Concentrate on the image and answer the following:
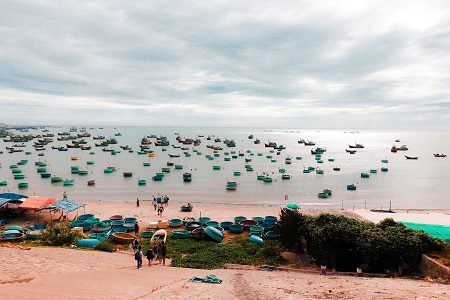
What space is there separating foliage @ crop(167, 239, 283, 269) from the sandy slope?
116 inches

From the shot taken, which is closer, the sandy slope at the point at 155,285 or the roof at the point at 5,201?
the sandy slope at the point at 155,285

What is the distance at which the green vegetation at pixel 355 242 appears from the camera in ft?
73.7

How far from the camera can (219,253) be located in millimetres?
26719

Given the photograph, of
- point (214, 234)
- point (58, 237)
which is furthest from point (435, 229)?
point (58, 237)

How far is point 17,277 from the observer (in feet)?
57.3

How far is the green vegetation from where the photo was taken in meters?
22.5

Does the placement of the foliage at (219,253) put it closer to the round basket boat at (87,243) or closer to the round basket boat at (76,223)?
the round basket boat at (87,243)

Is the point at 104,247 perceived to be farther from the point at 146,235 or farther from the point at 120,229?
the point at 120,229

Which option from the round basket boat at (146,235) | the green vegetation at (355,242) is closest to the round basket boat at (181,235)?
the round basket boat at (146,235)

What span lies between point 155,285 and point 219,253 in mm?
10298

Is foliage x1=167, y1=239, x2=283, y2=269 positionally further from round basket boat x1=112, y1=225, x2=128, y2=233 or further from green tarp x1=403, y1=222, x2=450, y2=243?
green tarp x1=403, y1=222, x2=450, y2=243

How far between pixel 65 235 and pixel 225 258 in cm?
1366

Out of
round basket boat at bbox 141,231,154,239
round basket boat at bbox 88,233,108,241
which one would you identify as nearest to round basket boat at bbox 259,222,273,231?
round basket boat at bbox 141,231,154,239

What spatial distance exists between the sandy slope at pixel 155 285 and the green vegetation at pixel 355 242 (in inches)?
191
